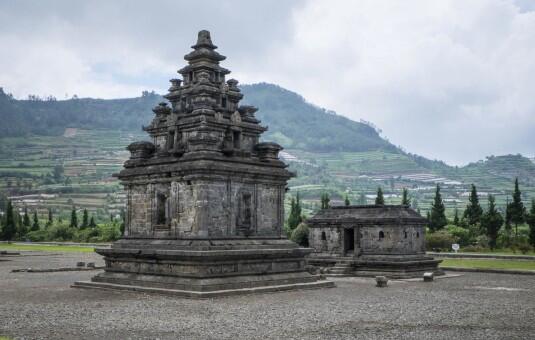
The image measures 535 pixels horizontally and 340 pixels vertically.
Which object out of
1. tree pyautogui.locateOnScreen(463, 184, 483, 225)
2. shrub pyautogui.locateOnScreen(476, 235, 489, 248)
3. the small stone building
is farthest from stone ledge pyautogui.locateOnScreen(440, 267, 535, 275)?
tree pyautogui.locateOnScreen(463, 184, 483, 225)

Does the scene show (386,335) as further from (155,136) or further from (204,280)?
(155,136)

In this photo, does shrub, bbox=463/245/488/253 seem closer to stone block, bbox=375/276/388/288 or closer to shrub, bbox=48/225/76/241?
stone block, bbox=375/276/388/288

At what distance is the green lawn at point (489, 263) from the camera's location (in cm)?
4262

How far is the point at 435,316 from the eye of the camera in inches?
778

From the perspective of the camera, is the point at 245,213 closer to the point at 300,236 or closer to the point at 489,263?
the point at 300,236

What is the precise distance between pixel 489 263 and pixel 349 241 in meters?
12.5

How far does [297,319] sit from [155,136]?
14.8 meters

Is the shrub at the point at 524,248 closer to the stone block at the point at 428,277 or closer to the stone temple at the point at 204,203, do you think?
the stone block at the point at 428,277

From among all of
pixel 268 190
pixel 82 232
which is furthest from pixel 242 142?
pixel 82 232

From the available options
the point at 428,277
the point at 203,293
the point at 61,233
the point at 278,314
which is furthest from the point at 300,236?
the point at 61,233

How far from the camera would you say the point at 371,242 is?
126ft

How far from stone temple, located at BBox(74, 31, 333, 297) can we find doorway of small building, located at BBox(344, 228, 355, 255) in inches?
414

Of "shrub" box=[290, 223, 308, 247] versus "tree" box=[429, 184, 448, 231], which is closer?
"shrub" box=[290, 223, 308, 247]

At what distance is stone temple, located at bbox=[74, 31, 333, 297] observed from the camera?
25641 millimetres
